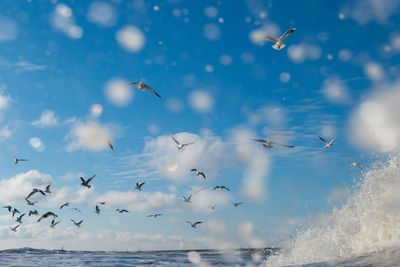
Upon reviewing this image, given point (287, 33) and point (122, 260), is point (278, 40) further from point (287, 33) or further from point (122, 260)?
point (122, 260)

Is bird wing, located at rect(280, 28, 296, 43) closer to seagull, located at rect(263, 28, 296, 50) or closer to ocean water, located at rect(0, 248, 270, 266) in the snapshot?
seagull, located at rect(263, 28, 296, 50)

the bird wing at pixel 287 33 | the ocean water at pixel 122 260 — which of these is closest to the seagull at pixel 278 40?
the bird wing at pixel 287 33

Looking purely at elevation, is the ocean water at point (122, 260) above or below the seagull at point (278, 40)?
below

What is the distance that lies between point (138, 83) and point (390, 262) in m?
16.3

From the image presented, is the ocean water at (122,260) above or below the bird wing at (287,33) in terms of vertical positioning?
below

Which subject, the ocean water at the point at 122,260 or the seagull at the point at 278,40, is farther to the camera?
the ocean water at the point at 122,260

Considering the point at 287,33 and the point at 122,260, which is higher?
the point at 287,33

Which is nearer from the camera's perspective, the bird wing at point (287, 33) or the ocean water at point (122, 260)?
the bird wing at point (287, 33)

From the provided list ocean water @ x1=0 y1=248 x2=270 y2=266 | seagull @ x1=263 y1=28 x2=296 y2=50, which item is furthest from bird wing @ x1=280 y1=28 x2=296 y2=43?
ocean water @ x1=0 y1=248 x2=270 y2=266

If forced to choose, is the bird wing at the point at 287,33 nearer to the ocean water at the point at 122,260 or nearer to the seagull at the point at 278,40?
the seagull at the point at 278,40

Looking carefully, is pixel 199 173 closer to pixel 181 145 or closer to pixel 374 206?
pixel 181 145

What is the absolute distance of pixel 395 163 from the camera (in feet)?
72.3

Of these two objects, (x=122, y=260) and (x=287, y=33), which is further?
(x=122, y=260)

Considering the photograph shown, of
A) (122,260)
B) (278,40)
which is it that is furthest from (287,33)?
(122,260)
